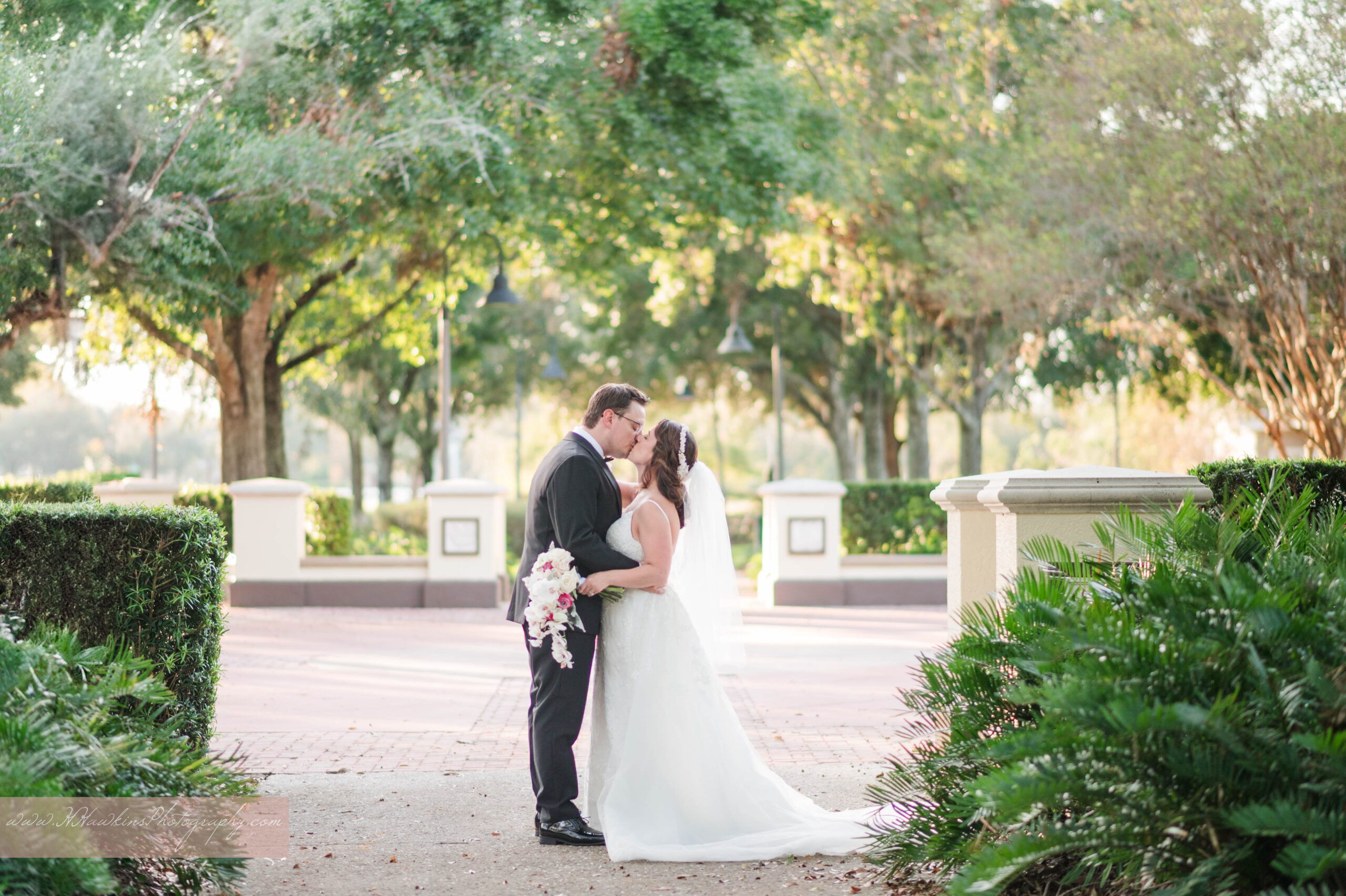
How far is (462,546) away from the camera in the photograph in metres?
17.4

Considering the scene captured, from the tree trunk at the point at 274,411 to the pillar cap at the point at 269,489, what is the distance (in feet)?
11.8

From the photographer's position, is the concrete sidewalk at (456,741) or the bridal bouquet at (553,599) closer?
the concrete sidewalk at (456,741)

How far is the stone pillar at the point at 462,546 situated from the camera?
17266 millimetres

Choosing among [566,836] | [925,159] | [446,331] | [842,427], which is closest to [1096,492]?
[566,836]

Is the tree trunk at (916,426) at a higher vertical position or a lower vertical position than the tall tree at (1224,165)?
lower

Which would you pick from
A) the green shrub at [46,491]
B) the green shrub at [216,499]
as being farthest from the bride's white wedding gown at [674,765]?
the green shrub at [216,499]

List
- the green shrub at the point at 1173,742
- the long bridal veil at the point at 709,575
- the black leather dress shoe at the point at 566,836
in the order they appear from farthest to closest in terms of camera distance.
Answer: the long bridal veil at the point at 709,575 < the black leather dress shoe at the point at 566,836 < the green shrub at the point at 1173,742

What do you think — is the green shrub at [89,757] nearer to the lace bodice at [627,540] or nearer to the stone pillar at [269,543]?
the lace bodice at [627,540]

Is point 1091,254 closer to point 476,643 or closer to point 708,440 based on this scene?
point 476,643

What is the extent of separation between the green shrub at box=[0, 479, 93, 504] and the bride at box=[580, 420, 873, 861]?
7709 mm

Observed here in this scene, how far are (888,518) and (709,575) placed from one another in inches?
567

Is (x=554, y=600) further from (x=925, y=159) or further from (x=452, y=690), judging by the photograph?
(x=925, y=159)

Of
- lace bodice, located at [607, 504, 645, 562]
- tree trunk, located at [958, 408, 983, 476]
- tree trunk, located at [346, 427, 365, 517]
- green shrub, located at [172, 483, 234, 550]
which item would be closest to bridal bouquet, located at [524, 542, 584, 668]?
lace bodice, located at [607, 504, 645, 562]

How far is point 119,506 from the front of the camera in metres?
6.00
